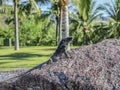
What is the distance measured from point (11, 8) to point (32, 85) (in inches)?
1210

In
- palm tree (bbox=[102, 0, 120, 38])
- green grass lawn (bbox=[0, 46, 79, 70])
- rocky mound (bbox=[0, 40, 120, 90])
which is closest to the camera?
rocky mound (bbox=[0, 40, 120, 90])

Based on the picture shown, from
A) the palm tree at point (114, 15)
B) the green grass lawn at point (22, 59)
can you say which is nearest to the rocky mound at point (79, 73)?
the green grass lawn at point (22, 59)

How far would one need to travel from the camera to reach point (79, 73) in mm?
2623

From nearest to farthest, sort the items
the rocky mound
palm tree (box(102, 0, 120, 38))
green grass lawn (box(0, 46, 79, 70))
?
1. the rocky mound
2. green grass lawn (box(0, 46, 79, 70))
3. palm tree (box(102, 0, 120, 38))

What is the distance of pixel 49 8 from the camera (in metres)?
42.0

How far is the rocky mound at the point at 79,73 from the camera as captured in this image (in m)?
2.57

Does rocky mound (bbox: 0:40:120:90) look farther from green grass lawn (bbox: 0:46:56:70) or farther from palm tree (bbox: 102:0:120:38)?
palm tree (bbox: 102:0:120:38)

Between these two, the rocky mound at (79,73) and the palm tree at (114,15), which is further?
the palm tree at (114,15)

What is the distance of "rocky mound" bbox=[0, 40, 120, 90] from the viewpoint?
257cm

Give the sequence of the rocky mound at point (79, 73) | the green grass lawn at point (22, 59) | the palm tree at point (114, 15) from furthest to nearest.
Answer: the palm tree at point (114, 15) < the green grass lawn at point (22, 59) < the rocky mound at point (79, 73)

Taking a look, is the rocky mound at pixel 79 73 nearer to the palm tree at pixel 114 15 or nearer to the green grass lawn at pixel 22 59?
the green grass lawn at pixel 22 59

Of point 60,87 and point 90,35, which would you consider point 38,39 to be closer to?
point 90,35

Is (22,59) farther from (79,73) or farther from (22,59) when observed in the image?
(79,73)

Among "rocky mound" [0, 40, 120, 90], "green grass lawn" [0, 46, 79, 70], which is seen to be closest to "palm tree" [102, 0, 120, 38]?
"green grass lawn" [0, 46, 79, 70]
